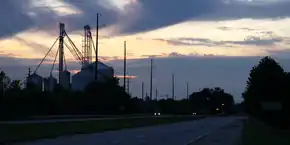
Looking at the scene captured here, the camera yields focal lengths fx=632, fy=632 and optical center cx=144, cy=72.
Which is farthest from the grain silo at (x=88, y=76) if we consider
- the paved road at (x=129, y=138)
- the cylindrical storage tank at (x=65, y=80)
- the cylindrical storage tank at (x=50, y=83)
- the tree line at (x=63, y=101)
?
the paved road at (x=129, y=138)

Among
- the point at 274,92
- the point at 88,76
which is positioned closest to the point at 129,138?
the point at 274,92

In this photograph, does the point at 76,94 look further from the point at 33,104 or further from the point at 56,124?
the point at 56,124

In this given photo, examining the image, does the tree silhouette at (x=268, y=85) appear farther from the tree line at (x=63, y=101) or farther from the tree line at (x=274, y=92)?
the tree line at (x=63, y=101)

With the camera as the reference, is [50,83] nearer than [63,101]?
No

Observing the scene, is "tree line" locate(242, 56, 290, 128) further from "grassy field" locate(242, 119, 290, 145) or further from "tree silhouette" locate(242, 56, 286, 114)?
"grassy field" locate(242, 119, 290, 145)

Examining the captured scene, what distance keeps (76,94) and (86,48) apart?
20.1 meters

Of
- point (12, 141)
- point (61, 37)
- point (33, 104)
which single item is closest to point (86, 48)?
point (61, 37)

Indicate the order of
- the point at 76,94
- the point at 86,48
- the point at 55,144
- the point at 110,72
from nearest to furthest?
the point at 55,144, the point at 76,94, the point at 86,48, the point at 110,72

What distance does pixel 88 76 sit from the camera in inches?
5290

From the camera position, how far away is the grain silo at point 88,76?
132 metres

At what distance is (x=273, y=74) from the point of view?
5100 centimetres

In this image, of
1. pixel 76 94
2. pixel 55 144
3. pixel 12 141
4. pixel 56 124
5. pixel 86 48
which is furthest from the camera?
pixel 86 48

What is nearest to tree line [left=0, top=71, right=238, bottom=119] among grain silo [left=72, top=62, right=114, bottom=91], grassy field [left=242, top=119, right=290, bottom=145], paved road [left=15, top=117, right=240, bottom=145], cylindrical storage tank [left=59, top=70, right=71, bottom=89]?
grain silo [left=72, top=62, right=114, bottom=91]

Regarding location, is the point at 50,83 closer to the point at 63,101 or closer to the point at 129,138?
the point at 63,101
